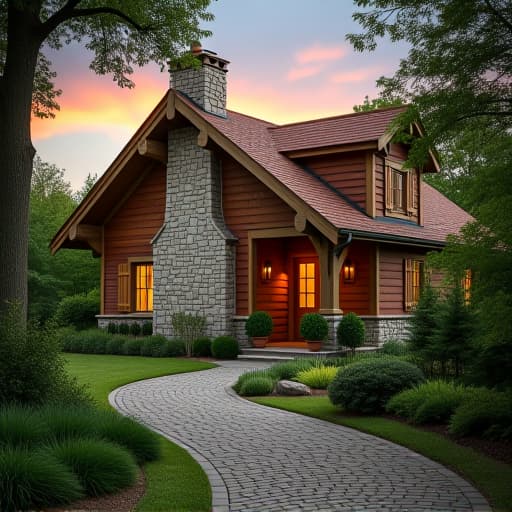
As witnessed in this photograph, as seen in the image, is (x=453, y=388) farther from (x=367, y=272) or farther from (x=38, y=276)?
(x=38, y=276)

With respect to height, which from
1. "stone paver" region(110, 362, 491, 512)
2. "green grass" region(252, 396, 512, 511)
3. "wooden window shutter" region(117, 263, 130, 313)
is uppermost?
"wooden window shutter" region(117, 263, 130, 313)

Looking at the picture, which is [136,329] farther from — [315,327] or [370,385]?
[370,385]

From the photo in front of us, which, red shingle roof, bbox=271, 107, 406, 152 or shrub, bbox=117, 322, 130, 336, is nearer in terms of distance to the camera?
red shingle roof, bbox=271, 107, 406, 152

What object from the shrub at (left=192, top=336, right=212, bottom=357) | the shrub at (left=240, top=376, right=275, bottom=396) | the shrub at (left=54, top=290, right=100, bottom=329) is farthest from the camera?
the shrub at (left=54, top=290, right=100, bottom=329)

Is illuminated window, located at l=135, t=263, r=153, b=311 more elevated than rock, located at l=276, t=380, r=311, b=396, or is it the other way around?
illuminated window, located at l=135, t=263, r=153, b=311

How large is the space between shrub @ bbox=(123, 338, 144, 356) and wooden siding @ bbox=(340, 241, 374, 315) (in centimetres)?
563

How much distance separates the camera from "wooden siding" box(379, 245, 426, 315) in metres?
19.7

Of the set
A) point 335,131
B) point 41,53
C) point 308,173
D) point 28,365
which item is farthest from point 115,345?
point 28,365

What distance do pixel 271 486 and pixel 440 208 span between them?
21.8 meters

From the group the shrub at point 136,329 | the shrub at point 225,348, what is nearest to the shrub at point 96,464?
the shrub at point 225,348

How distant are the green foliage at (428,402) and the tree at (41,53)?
5.06m

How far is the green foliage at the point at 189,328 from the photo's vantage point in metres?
19.7

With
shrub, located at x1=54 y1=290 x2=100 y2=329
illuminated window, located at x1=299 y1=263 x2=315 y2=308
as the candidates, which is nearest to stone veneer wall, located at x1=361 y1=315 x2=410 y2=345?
illuminated window, located at x1=299 y1=263 x2=315 y2=308

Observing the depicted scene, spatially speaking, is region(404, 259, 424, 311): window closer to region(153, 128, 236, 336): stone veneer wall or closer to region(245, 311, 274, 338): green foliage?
region(245, 311, 274, 338): green foliage
